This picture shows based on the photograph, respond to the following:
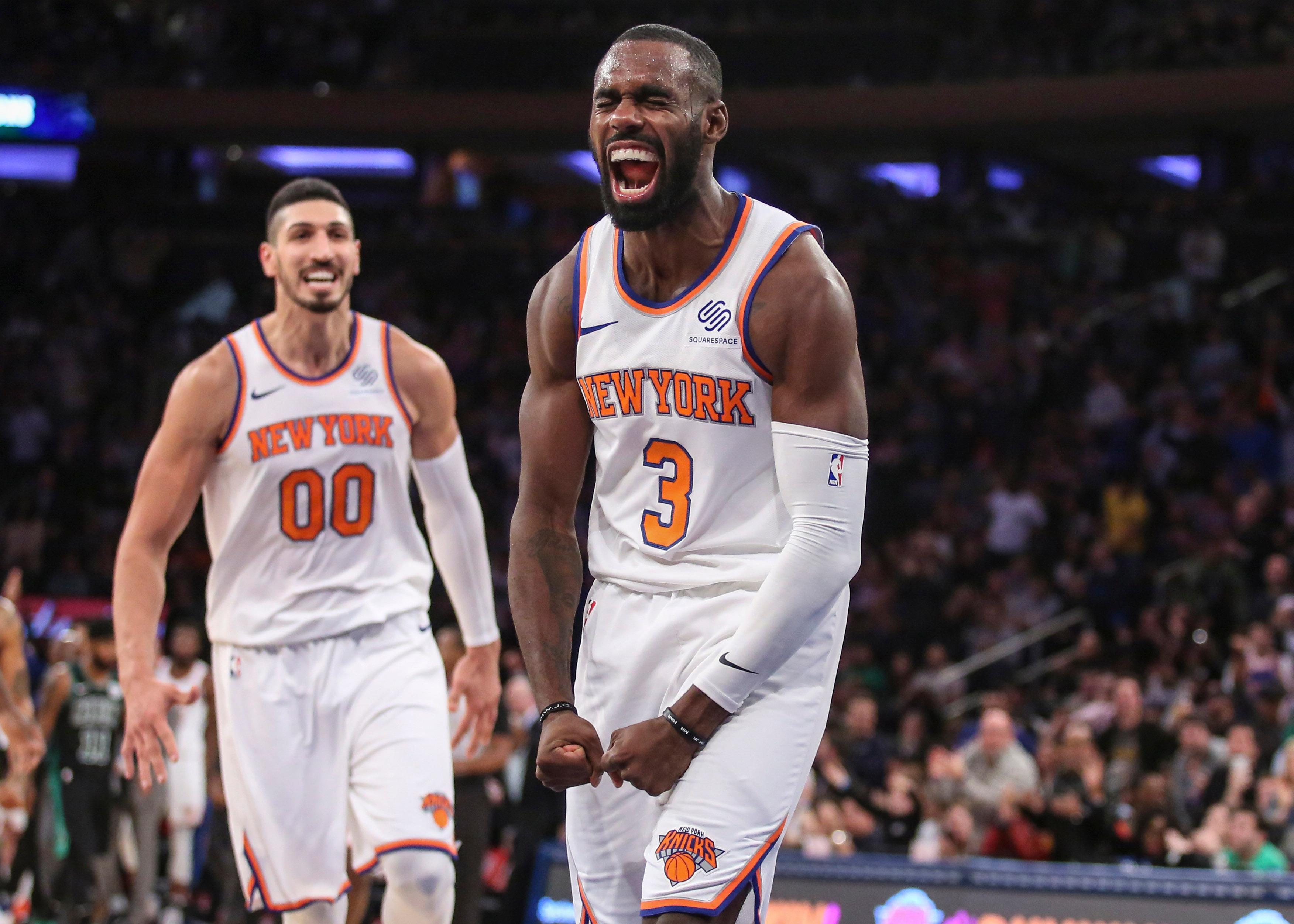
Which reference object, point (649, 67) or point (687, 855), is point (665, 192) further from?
point (687, 855)

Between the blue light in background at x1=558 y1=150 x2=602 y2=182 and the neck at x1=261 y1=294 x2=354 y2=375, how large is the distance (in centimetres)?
1946

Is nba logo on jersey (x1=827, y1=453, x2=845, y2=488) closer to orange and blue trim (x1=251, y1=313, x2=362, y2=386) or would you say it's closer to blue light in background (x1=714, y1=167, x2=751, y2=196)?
orange and blue trim (x1=251, y1=313, x2=362, y2=386)

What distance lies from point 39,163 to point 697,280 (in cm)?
2260

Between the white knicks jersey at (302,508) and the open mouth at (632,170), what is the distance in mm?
2202

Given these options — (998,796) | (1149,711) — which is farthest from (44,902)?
(1149,711)

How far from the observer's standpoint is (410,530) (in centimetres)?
566

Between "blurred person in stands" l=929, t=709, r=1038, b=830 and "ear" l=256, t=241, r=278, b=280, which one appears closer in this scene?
"ear" l=256, t=241, r=278, b=280

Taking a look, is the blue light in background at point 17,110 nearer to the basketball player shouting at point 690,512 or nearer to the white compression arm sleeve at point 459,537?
A: the white compression arm sleeve at point 459,537

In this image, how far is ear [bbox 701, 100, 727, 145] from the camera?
11.8 feet

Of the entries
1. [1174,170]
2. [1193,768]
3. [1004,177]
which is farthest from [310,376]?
[1174,170]

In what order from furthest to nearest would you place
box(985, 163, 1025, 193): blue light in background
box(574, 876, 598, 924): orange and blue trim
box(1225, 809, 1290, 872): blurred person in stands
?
box(985, 163, 1025, 193): blue light in background, box(1225, 809, 1290, 872): blurred person in stands, box(574, 876, 598, 924): orange and blue trim

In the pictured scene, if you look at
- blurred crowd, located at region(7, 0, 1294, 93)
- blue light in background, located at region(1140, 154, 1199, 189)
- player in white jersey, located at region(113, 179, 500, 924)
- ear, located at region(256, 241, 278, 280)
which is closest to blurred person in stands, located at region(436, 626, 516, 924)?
player in white jersey, located at region(113, 179, 500, 924)

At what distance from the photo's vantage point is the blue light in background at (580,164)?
25.3 metres

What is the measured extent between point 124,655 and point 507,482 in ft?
42.6
